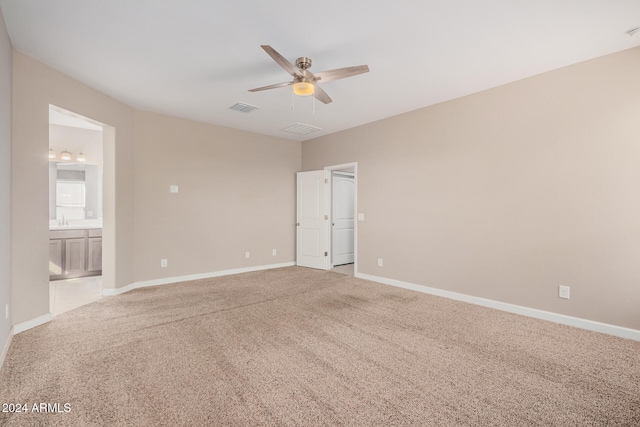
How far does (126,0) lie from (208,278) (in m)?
4.15

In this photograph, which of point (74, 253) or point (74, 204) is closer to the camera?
point (74, 253)

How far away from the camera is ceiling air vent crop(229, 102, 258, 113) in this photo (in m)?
4.29

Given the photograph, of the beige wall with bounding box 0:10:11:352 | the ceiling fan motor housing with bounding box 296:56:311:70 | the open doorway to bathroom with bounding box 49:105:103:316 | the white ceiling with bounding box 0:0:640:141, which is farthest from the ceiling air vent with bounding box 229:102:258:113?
the open doorway to bathroom with bounding box 49:105:103:316

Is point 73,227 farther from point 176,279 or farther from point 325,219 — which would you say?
point 325,219

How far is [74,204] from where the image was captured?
5555mm

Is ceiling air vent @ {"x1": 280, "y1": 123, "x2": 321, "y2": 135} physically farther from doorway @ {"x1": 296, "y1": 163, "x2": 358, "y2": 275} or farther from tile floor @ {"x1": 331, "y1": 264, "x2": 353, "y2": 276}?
tile floor @ {"x1": 331, "y1": 264, "x2": 353, "y2": 276}

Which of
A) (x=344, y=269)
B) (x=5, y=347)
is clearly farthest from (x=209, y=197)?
(x=5, y=347)

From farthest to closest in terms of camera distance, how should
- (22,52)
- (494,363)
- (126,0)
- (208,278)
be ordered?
(208,278), (22,52), (494,363), (126,0)

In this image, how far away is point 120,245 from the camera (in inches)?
165

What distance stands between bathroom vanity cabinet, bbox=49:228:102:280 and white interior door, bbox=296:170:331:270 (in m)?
3.85

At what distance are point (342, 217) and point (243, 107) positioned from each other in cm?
330

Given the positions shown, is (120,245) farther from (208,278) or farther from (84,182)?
(84,182)

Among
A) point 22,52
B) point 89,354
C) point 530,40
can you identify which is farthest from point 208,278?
point 530,40

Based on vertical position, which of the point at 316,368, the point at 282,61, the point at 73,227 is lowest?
the point at 316,368
